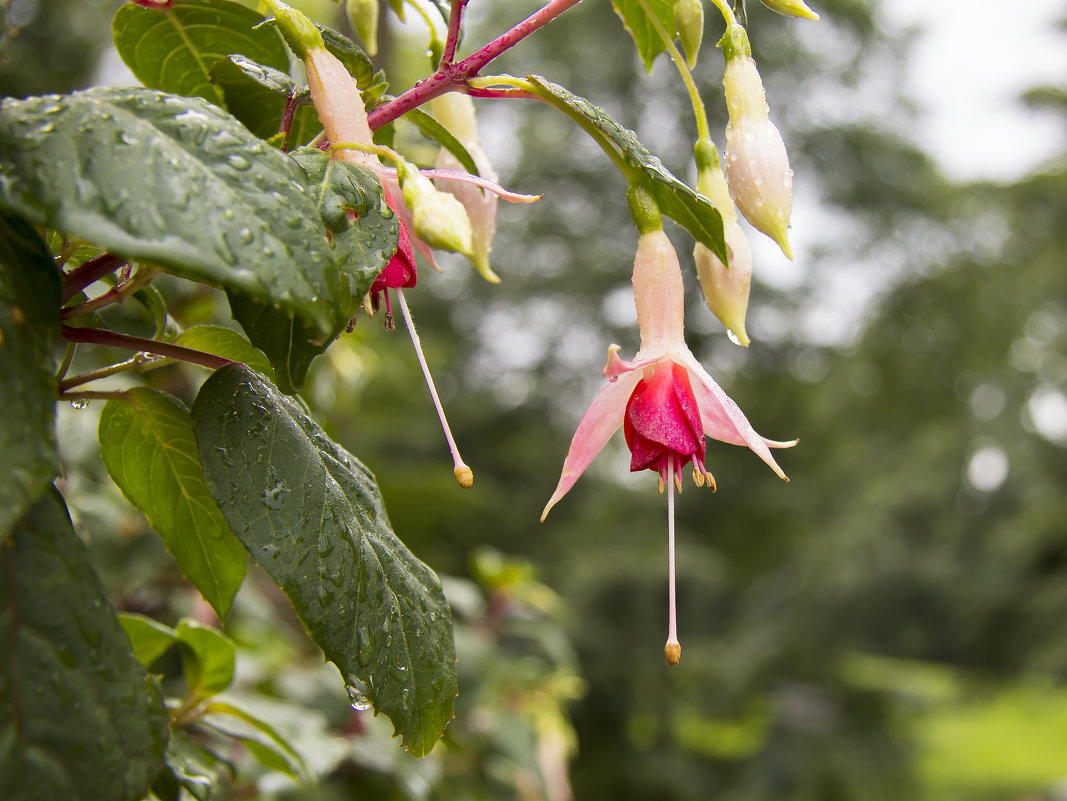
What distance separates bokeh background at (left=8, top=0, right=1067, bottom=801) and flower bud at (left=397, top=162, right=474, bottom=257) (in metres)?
2.03

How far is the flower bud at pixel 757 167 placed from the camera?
0.36m

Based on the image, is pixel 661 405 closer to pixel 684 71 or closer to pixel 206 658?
pixel 684 71

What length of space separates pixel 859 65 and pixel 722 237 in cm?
467

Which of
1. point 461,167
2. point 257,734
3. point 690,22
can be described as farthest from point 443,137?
point 257,734

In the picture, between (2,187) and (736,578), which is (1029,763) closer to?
(736,578)

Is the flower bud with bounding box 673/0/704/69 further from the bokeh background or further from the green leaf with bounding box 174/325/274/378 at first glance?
the bokeh background

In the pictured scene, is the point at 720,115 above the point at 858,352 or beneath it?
above

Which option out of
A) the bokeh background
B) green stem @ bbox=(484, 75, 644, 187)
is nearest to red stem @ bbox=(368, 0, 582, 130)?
green stem @ bbox=(484, 75, 644, 187)

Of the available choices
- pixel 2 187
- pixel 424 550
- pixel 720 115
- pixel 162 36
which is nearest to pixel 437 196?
pixel 2 187

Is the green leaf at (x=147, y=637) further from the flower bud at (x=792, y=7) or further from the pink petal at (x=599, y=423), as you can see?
the flower bud at (x=792, y=7)

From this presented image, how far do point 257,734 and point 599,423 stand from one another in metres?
0.31

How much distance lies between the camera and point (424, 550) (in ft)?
8.81


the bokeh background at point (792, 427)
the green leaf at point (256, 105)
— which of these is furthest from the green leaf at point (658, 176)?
the bokeh background at point (792, 427)

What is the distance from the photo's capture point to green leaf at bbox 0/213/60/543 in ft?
0.72
